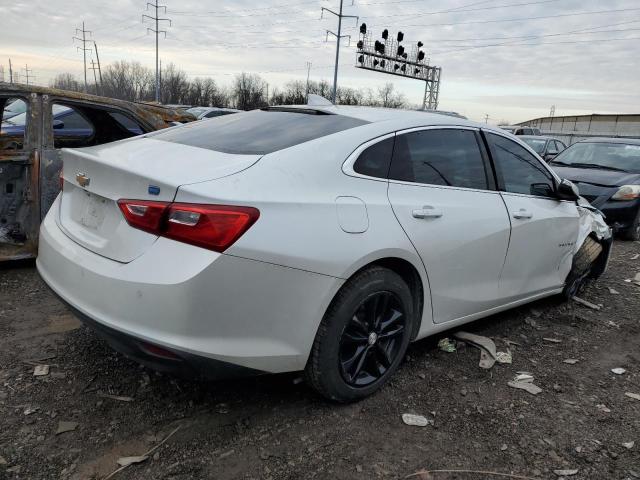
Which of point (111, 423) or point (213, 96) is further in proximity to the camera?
point (213, 96)

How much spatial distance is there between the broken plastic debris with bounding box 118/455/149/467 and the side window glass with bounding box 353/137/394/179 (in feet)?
5.58

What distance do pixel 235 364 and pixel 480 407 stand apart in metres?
1.51

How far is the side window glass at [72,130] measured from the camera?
5.52m

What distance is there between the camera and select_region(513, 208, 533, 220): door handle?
3.67m

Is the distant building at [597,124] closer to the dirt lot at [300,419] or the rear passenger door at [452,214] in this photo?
the rear passenger door at [452,214]

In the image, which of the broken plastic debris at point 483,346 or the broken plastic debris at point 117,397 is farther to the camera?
the broken plastic debris at point 483,346

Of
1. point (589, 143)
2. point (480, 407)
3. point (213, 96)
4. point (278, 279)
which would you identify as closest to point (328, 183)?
point (278, 279)

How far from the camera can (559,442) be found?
9.03ft

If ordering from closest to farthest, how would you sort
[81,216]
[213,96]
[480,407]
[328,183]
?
1. [328,183]
2. [81,216]
3. [480,407]
4. [213,96]

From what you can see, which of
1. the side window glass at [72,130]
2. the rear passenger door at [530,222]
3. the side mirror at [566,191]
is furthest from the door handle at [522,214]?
the side window glass at [72,130]

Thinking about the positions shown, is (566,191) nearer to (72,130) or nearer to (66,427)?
(66,427)

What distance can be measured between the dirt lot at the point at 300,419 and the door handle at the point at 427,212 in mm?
1037

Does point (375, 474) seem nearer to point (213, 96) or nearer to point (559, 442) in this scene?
point (559, 442)

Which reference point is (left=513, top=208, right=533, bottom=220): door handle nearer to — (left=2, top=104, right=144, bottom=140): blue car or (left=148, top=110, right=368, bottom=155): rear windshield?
(left=148, top=110, right=368, bottom=155): rear windshield
